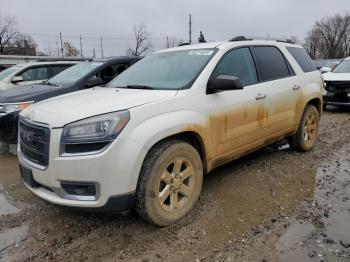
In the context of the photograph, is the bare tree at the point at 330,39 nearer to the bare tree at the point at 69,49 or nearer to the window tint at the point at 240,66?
the bare tree at the point at 69,49

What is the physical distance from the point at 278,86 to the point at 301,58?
48.6 inches

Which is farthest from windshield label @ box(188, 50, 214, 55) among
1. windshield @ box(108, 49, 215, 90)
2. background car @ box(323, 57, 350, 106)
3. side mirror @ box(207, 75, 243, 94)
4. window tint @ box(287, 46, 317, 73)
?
background car @ box(323, 57, 350, 106)

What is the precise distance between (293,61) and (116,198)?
3.72m

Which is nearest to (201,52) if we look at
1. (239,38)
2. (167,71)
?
(167,71)

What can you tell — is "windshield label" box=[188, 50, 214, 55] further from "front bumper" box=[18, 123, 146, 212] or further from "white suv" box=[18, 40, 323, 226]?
"front bumper" box=[18, 123, 146, 212]

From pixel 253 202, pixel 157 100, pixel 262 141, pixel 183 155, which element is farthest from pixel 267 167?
pixel 157 100

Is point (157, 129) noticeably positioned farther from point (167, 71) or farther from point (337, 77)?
point (337, 77)

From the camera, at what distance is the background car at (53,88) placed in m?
5.80

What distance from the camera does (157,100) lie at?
3.41 metres

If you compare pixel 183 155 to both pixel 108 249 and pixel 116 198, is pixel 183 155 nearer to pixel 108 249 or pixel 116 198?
pixel 116 198

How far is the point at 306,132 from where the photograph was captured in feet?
19.4

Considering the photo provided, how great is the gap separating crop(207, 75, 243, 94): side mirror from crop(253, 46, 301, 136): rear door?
3.42 feet

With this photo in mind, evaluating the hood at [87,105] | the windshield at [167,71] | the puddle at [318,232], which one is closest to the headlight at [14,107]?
the windshield at [167,71]

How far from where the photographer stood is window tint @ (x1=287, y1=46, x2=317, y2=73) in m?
5.61
